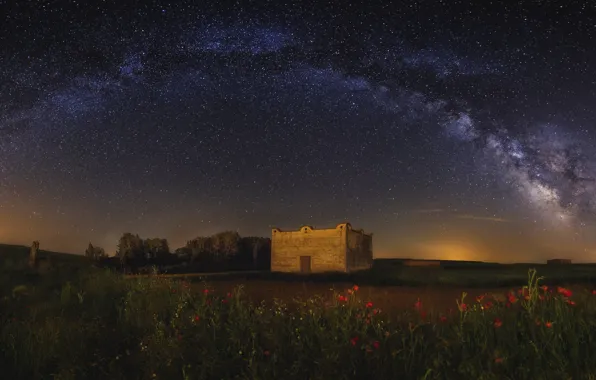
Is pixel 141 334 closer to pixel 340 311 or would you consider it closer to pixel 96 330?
pixel 96 330

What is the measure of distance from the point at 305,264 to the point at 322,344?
3354cm

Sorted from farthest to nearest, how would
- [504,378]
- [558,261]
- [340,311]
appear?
[558,261], [340,311], [504,378]

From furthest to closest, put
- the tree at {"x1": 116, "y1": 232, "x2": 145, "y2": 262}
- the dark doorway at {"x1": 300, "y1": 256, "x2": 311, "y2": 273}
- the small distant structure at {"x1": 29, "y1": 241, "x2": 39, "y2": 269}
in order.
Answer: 1. the tree at {"x1": 116, "y1": 232, "x2": 145, "y2": 262}
2. the dark doorway at {"x1": 300, "y1": 256, "x2": 311, "y2": 273}
3. the small distant structure at {"x1": 29, "y1": 241, "x2": 39, "y2": 269}

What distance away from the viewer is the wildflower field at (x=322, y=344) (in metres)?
5.48

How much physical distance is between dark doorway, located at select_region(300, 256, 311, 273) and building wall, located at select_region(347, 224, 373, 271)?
332 centimetres

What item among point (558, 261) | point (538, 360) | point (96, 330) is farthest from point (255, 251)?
point (538, 360)

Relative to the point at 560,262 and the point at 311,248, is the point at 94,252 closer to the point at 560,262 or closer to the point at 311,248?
the point at 311,248

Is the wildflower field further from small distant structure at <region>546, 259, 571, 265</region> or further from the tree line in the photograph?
small distant structure at <region>546, 259, 571, 265</region>

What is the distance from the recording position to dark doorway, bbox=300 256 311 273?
129 feet

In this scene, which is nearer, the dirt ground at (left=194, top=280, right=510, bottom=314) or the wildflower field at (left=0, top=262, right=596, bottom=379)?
the wildflower field at (left=0, top=262, right=596, bottom=379)

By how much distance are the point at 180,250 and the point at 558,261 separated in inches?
1552

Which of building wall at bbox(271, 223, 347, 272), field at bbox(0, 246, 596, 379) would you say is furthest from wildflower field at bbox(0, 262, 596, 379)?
building wall at bbox(271, 223, 347, 272)

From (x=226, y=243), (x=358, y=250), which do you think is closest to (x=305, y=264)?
(x=358, y=250)

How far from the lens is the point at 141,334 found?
813cm
